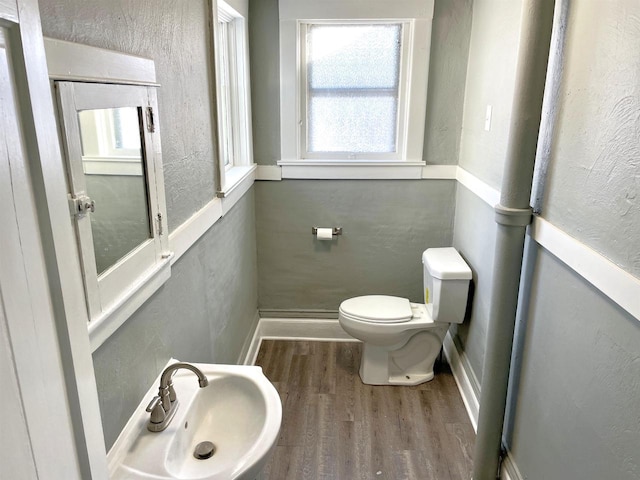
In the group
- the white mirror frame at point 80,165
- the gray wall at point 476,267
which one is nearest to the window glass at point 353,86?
the gray wall at point 476,267

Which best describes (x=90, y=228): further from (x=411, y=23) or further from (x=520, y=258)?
(x=411, y=23)

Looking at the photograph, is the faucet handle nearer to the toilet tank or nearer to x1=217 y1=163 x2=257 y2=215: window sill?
x1=217 y1=163 x2=257 y2=215: window sill

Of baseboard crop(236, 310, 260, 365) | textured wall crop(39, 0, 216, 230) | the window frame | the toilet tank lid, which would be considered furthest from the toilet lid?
textured wall crop(39, 0, 216, 230)

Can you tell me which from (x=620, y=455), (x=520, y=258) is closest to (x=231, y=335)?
(x=520, y=258)

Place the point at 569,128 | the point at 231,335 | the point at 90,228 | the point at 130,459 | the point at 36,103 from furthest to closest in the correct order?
the point at 231,335 → the point at 569,128 → the point at 130,459 → the point at 90,228 → the point at 36,103

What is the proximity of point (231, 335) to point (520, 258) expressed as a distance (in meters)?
1.39

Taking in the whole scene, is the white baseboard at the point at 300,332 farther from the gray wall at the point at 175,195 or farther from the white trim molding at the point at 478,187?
the white trim molding at the point at 478,187

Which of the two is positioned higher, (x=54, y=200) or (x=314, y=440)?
(x=54, y=200)

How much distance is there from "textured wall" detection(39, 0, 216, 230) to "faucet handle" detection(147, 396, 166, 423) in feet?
1.73

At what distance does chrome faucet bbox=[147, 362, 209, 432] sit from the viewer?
4.07ft

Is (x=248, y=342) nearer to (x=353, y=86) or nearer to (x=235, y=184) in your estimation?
(x=235, y=184)

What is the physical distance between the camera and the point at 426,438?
7.32ft

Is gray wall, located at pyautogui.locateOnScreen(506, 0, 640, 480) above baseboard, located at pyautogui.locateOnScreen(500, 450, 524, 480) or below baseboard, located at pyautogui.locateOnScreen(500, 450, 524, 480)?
above

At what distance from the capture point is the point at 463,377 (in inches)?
100
